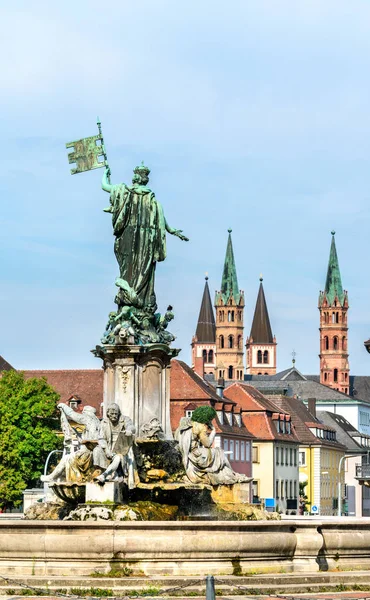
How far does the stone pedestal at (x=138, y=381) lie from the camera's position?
26953 mm

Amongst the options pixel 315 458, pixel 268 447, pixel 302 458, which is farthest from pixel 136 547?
pixel 302 458

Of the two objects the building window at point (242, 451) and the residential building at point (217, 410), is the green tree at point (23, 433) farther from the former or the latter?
the building window at point (242, 451)

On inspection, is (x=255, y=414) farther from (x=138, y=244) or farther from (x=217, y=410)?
(x=138, y=244)

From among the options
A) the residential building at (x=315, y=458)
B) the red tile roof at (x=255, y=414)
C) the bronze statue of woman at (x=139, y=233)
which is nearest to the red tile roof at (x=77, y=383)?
the red tile roof at (x=255, y=414)

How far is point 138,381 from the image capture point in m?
27.1

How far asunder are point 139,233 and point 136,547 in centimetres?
867

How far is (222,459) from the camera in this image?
27.0 m

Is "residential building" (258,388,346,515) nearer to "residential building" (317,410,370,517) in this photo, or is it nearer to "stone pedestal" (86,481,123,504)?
"residential building" (317,410,370,517)

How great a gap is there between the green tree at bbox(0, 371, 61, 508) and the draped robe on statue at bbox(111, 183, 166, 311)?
42.1m

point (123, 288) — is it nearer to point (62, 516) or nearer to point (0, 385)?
point (62, 516)

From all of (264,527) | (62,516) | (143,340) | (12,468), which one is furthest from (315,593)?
Result: (12,468)

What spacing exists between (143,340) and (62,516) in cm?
374

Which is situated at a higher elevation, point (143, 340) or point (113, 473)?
point (143, 340)

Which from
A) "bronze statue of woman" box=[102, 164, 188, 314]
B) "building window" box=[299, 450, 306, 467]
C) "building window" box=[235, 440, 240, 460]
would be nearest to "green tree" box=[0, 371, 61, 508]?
"building window" box=[235, 440, 240, 460]
